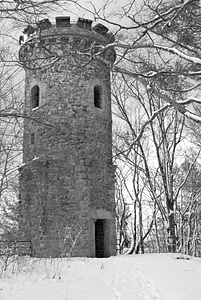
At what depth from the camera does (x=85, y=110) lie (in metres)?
12.6

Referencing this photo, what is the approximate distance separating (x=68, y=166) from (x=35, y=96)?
320cm

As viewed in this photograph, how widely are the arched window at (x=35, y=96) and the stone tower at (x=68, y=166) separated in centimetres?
4

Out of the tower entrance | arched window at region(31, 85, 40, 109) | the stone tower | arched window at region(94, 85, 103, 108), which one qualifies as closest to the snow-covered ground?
the stone tower

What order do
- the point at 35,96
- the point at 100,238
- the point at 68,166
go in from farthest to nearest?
the point at 35,96 → the point at 100,238 → the point at 68,166

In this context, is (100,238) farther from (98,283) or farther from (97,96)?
(98,283)

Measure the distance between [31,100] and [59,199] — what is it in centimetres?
381

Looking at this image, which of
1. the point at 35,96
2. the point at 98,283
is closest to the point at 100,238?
the point at 35,96

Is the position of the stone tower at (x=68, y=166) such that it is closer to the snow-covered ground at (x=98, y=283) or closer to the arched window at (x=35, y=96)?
the arched window at (x=35, y=96)

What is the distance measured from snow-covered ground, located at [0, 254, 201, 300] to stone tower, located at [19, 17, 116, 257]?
3.48m

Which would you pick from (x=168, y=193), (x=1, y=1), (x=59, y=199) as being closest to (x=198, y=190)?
(x=168, y=193)

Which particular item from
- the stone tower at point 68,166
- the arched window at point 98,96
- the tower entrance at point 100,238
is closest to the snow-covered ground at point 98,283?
the stone tower at point 68,166

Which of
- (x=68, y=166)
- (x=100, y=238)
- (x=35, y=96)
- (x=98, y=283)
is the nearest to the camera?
(x=98, y=283)

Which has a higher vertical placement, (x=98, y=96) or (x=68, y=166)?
(x=98, y=96)

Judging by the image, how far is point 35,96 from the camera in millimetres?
13523
